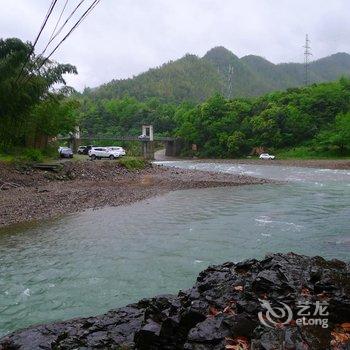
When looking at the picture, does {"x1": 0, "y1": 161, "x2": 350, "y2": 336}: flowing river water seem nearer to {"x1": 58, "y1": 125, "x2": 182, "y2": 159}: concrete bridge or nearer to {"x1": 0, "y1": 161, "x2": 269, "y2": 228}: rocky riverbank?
{"x1": 0, "y1": 161, "x2": 269, "y2": 228}: rocky riverbank

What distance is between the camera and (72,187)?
2941 centimetres

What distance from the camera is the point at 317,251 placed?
43.0 ft

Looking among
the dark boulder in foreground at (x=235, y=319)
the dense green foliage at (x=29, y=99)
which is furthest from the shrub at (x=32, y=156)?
the dark boulder in foreground at (x=235, y=319)

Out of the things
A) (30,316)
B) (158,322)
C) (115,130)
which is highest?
(115,130)

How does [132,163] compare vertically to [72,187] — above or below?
above

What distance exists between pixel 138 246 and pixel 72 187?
54.1 ft

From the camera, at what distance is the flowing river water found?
9.67 m

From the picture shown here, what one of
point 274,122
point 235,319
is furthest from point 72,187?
point 274,122

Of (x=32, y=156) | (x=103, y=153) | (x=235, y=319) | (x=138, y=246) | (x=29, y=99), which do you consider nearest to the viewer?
(x=235, y=319)

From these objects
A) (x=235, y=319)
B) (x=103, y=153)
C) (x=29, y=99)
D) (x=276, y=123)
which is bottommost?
(x=235, y=319)

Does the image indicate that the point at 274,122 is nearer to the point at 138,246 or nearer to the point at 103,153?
the point at 103,153

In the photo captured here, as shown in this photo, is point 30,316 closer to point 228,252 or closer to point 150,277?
point 150,277

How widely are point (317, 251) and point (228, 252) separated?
2794 mm

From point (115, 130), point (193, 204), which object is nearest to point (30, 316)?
point (193, 204)
